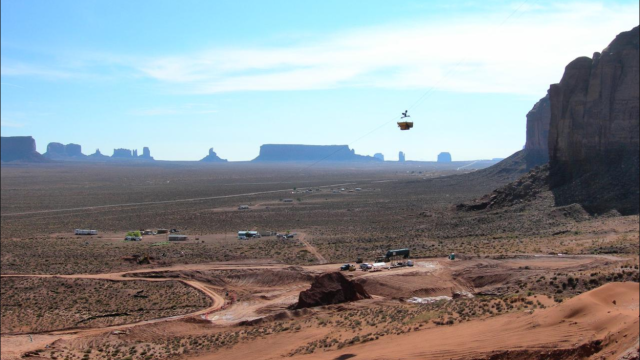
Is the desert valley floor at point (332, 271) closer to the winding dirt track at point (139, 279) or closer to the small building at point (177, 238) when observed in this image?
the winding dirt track at point (139, 279)

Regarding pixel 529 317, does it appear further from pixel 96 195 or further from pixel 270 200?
pixel 96 195

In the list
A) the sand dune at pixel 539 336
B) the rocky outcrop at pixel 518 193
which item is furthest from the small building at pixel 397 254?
the rocky outcrop at pixel 518 193

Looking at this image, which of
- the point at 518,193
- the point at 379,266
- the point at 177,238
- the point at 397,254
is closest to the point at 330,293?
the point at 379,266

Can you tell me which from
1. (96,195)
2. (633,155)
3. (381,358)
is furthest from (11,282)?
(96,195)

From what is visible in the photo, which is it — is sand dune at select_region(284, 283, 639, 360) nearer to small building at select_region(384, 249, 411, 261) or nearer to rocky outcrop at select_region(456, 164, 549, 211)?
small building at select_region(384, 249, 411, 261)

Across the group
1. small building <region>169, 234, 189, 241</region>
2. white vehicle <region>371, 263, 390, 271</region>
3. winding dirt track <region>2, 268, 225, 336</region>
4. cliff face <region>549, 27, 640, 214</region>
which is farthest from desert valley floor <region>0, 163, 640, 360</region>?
cliff face <region>549, 27, 640, 214</region>

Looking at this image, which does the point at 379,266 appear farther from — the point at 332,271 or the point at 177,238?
the point at 177,238
